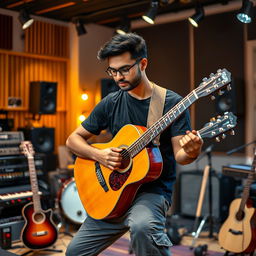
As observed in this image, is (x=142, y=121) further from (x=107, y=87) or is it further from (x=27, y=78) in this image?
(x=27, y=78)

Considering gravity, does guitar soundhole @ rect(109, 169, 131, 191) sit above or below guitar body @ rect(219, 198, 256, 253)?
above

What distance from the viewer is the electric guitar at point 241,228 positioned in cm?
372

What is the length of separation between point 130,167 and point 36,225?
2.51 metres

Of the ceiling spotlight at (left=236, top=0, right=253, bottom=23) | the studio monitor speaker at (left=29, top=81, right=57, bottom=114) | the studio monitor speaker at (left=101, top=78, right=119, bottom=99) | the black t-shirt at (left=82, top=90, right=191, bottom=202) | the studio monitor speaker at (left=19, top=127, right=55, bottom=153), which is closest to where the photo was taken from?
the black t-shirt at (left=82, top=90, right=191, bottom=202)

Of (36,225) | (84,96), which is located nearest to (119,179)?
(36,225)

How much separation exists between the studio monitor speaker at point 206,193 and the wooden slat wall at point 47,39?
2.92m

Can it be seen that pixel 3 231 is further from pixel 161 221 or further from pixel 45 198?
pixel 161 221

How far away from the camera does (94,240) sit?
2.15 metres

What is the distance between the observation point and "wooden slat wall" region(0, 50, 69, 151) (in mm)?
6280

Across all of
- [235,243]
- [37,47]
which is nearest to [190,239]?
[235,243]

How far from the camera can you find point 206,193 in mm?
5660

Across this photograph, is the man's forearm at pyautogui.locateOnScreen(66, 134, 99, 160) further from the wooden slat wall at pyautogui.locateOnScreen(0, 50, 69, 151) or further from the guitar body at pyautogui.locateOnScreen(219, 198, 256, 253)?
the wooden slat wall at pyautogui.locateOnScreen(0, 50, 69, 151)

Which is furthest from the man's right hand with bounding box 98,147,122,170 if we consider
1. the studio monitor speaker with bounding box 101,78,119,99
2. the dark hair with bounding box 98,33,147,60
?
the studio monitor speaker with bounding box 101,78,119,99

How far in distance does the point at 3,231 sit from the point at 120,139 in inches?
104
